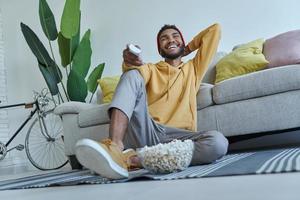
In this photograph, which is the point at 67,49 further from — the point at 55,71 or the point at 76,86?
the point at 76,86

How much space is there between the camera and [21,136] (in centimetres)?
398

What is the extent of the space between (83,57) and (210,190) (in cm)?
279

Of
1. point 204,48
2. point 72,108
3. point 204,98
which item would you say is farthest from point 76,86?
point 204,48

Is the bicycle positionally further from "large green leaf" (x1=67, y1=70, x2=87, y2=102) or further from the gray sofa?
the gray sofa

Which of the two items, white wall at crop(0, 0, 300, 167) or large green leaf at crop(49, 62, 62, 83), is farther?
large green leaf at crop(49, 62, 62, 83)

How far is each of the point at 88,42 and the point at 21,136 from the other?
49.4 inches

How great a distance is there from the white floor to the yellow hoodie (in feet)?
2.07

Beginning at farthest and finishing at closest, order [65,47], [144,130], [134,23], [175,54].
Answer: [134,23], [65,47], [175,54], [144,130]

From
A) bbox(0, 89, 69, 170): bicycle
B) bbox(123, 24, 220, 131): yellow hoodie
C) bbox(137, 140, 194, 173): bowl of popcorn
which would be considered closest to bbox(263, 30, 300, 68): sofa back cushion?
bbox(123, 24, 220, 131): yellow hoodie

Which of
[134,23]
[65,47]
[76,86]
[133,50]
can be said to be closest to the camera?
[133,50]

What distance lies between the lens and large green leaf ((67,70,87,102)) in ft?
10.8

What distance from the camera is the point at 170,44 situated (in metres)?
2.01

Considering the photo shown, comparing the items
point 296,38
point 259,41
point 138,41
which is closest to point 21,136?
point 138,41

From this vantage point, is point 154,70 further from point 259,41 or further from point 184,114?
point 259,41
